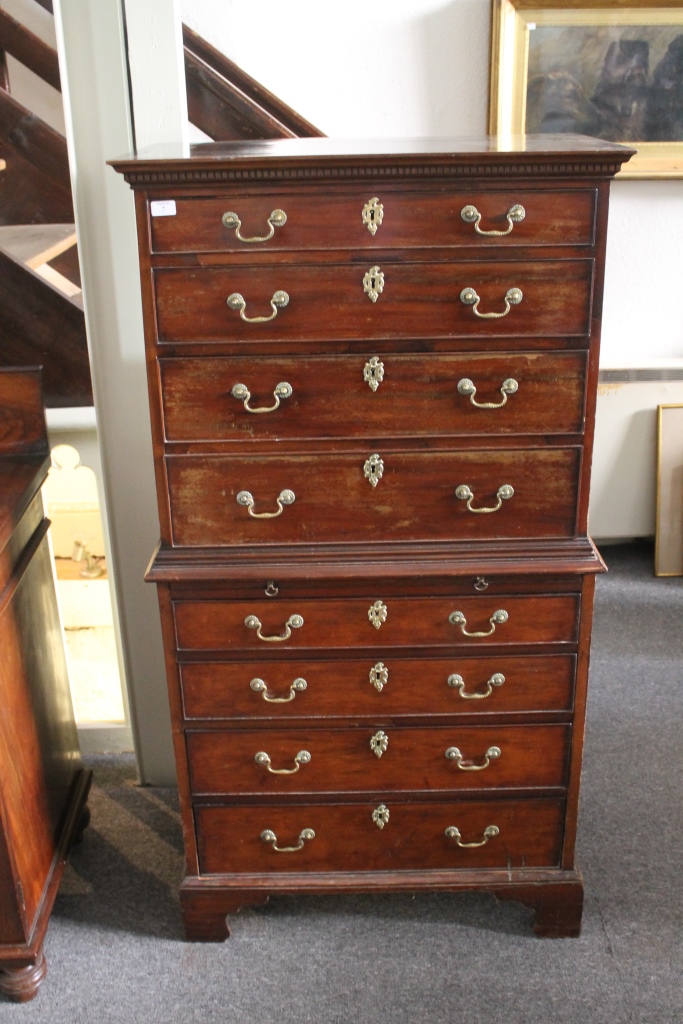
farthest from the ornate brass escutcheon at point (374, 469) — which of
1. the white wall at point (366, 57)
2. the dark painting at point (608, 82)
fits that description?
the dark painting at point (608, 82)

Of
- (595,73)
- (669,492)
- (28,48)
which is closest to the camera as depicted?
(28,48)

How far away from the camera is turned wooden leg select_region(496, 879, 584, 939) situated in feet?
6.57

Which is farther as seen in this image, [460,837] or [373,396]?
[460,837]

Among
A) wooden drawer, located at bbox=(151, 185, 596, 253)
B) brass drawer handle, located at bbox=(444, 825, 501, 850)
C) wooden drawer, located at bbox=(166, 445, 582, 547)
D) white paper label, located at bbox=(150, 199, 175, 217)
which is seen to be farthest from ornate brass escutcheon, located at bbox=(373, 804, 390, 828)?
white paper label, located at bbox=(150, 199, 175, 217)

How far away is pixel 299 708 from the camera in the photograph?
1.89 meters

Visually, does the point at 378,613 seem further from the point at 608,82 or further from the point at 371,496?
the point at 608,82

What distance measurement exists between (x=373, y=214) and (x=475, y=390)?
14.3 inches

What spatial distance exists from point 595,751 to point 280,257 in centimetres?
178

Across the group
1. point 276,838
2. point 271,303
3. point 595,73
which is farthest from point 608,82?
point 276,838

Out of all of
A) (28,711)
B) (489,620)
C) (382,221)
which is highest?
(382,221)

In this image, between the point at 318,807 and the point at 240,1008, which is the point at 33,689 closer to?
the point at 318,807

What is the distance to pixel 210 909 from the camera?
2025mm

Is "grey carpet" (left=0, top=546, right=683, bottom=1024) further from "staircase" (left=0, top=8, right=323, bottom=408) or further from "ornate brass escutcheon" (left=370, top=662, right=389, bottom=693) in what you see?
"staircase" (left=0, top=8, right=323, bottom=408)

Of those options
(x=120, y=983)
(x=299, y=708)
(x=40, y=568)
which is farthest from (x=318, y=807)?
(x=40, y=568)
